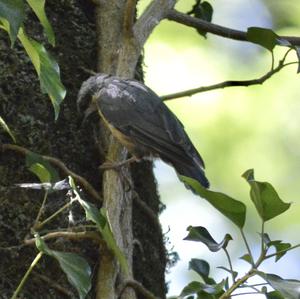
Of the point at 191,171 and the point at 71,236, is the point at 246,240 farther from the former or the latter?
the point at 191,171

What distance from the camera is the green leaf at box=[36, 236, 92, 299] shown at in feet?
6.04

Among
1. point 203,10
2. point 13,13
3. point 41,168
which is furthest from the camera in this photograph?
point 203,10

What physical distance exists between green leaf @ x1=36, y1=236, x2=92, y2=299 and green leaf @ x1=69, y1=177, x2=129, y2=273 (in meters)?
0.10

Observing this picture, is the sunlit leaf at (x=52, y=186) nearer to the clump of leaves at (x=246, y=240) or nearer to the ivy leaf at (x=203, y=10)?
the clump of leaves at (x=246, y=240)

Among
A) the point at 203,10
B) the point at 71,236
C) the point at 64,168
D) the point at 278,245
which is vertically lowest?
the point at 278,245

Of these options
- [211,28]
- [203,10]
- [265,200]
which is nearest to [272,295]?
[265,200]

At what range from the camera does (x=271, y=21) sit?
4559 millimetres

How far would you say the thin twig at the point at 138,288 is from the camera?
2.33m

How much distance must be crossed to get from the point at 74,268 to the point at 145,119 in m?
1.02

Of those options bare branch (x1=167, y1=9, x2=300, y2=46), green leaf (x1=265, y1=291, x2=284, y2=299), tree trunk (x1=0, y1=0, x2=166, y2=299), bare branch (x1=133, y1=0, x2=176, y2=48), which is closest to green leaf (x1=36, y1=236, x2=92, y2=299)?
tree trunk (x1=0, y1=0, x2=166, y2=299)

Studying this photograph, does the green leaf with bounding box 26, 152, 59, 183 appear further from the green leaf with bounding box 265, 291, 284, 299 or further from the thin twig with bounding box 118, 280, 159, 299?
the green leaf with bounding box 265, 291, 284, 299

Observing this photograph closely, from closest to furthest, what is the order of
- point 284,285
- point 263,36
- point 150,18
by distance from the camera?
point 284,285, point 263,36, point 150,18

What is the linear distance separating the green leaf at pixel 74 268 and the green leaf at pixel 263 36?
1179 mm

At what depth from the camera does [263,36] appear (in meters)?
2.81
